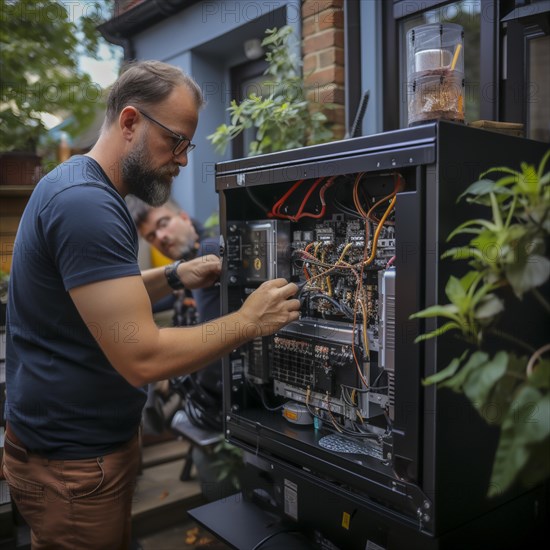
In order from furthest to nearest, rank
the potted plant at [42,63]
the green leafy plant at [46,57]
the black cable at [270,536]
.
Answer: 1. the green leafy plant at [46,57]
2. the potted plant at [42,63]
3. the black cable at [270,536]

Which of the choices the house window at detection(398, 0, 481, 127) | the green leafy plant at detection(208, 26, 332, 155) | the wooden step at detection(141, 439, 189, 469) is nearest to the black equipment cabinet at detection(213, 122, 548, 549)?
the green leafy plant at detection(208, 26, 332, 155)

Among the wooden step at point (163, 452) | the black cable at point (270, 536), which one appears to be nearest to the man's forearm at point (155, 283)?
the black cable at point (270, 536)

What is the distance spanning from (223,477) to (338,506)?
4.16 feet

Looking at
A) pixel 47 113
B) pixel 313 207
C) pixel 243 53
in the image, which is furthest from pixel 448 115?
pixel 47 113

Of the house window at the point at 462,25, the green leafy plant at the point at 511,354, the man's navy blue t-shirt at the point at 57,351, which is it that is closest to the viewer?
the green leafy plant at the point at 511,354

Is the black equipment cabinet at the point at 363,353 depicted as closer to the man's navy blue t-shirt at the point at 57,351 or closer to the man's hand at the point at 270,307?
the man's hand at the point at 270,307

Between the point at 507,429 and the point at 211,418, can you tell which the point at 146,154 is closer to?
the point at 507,429

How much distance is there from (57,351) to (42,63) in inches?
142

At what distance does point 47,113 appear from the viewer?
3730 mm

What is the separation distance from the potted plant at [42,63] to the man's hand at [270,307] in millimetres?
2602

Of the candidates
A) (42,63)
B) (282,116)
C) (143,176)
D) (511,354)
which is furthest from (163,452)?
(42,63)

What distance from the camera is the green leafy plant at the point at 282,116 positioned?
7.01 ft

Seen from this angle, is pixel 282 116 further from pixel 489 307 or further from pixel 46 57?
pixel 46 57

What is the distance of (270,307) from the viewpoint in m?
1.34
